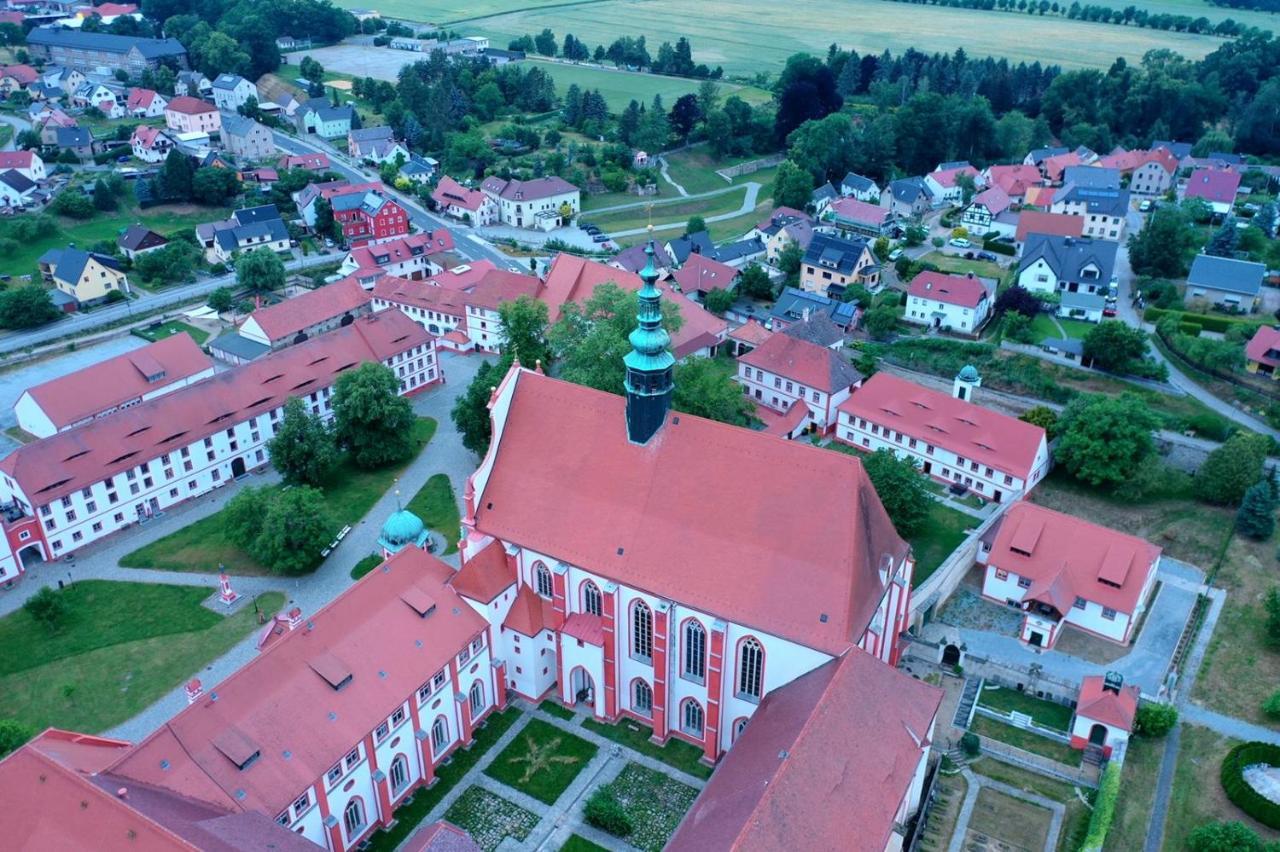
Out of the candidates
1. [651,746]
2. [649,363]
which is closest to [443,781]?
[651,746]

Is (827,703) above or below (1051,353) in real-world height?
above

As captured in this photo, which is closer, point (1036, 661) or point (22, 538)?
point (1036, 661)

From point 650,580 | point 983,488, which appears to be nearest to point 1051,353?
point 983,488

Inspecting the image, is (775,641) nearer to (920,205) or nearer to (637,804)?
(637,804)

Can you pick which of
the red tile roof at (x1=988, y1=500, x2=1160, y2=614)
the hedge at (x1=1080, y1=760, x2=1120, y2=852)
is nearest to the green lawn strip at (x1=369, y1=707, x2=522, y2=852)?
the hedge at (x1=1080, y1=760, x2=1120, y2=852)

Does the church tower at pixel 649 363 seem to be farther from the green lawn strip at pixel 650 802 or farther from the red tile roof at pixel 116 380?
the red tile roof at pixel 116 380

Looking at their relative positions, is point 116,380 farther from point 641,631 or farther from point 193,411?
point 641,631

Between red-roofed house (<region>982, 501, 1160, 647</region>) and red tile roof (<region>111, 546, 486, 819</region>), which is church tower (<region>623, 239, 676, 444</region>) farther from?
red-roofed house (<region>982, 501, 1160, 647</region>)
